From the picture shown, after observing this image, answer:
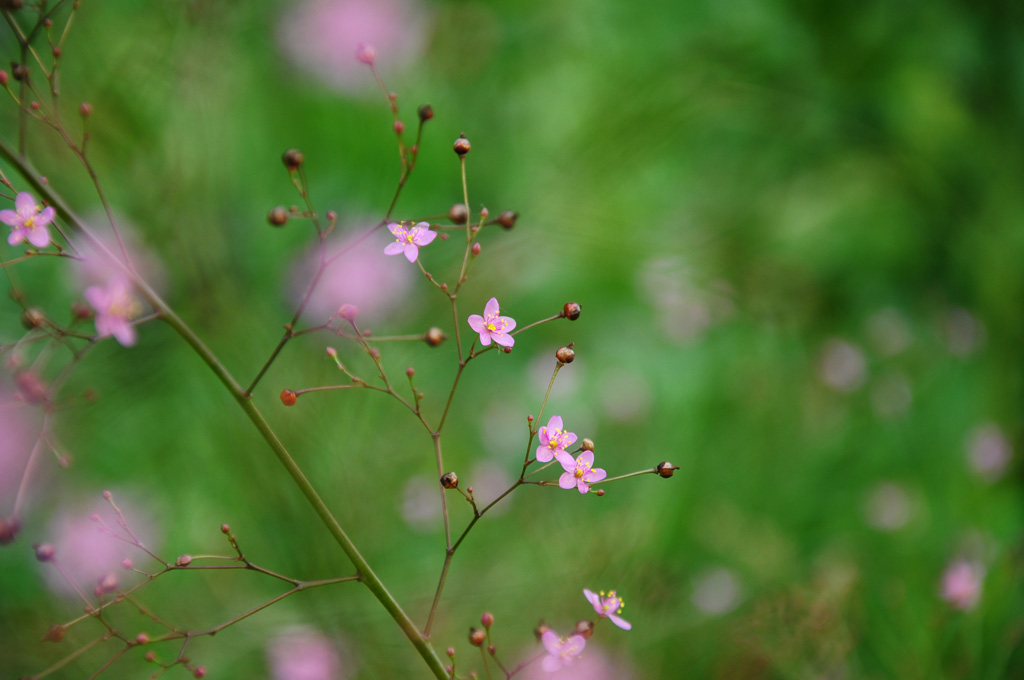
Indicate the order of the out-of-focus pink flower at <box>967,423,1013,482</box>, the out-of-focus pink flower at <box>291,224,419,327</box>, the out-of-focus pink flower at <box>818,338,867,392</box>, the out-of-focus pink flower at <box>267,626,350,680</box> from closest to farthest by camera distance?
the out-of-focus pink flower at <box>267,626,350,680</box> < the out-of-focus pink flower at <box>291,224,419,327</box> < the out-of-focus pink flower at <box>967,423,1013,482</box> < the out-of-focus pink flower at <box>818,338,867,392</box>

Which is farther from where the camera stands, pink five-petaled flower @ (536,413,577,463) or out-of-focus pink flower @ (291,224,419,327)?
out-of-focus pink flower @ (291,224,419,327)

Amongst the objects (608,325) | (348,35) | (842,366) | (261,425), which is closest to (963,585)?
(842,366)

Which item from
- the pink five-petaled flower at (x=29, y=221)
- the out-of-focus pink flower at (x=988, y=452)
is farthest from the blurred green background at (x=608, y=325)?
the pink five-petaled flower at (x=29, y=221)

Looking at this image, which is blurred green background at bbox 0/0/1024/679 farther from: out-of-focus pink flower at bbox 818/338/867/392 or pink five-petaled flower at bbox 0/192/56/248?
pink five-petaled flower at bbox 0/192/56/248

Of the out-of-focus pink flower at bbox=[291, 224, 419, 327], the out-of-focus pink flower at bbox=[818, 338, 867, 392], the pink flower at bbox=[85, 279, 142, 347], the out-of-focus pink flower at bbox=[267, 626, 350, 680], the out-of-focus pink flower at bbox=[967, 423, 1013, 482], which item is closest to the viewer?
the pink flower at bbox=[85, 279, 142, 347]

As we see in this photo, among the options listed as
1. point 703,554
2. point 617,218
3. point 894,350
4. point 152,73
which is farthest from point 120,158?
point 894,350

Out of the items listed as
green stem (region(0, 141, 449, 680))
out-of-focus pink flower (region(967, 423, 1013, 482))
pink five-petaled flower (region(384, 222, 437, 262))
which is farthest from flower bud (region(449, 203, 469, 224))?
out-of-focus pink flower (region(967, 423, 1013, 482))

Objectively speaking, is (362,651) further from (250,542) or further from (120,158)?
(120,158)
